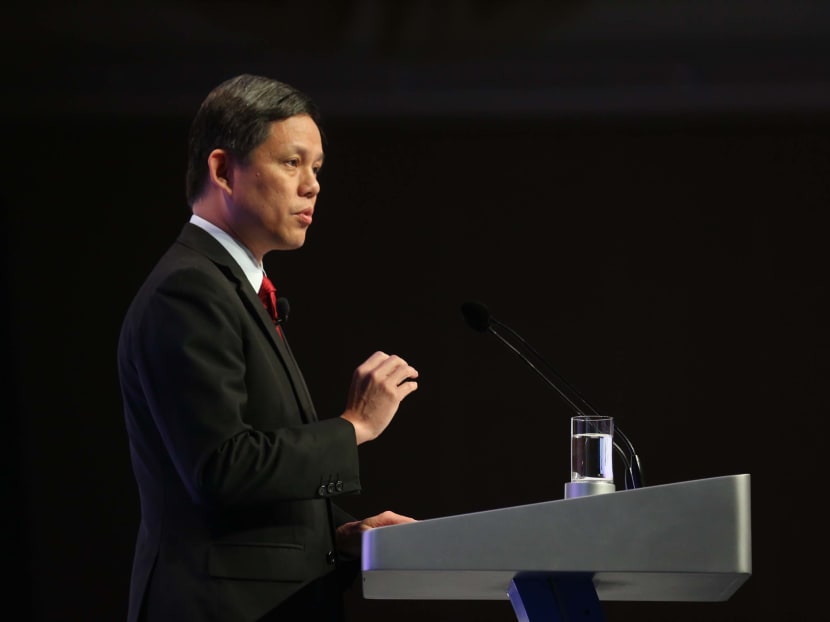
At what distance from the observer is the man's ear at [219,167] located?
189 cm

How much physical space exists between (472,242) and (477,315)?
1.80 metres

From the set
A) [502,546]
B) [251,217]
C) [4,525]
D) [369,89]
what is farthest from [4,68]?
[502,546]

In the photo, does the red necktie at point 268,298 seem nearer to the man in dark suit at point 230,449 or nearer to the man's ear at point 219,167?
the man in dark suit at point 230,449

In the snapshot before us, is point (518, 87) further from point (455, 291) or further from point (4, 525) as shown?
point (4, 525)

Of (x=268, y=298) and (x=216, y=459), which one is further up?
(x=268, y=298)

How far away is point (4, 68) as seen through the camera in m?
3.73

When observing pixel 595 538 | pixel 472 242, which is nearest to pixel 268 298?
pixel 595 538

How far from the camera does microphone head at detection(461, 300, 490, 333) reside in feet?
6.32

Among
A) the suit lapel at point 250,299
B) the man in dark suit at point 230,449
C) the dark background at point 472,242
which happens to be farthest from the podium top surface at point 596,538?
the dark background at point 472,242

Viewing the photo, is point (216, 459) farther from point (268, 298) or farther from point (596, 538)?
point (596, 538)

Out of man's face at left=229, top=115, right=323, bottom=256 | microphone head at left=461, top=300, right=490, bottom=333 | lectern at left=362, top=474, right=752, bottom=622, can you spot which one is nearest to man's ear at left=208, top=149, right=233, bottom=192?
man's face at left=229, top=115, right=323, bottom=256

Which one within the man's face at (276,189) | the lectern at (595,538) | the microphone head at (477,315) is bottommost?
the lectern at (595,538)

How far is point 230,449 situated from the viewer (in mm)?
1567

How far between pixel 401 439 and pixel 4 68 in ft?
Result: 5.57
